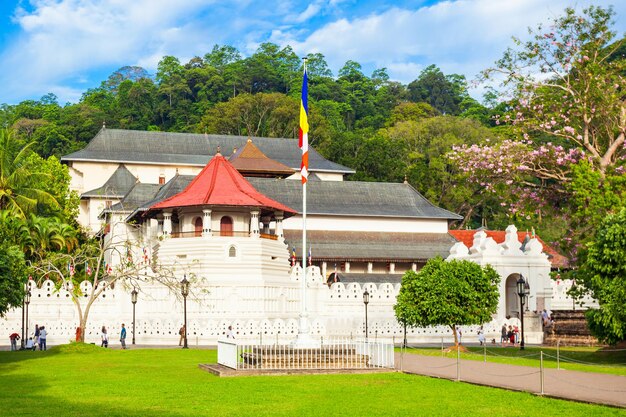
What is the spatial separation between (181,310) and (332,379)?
2224 centimetres

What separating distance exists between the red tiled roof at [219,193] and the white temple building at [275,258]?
0.24 ft

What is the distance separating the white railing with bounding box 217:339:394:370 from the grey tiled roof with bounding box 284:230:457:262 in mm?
29968

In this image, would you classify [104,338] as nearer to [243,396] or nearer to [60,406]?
[243,396]

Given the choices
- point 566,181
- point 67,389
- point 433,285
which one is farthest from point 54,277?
point 67,389

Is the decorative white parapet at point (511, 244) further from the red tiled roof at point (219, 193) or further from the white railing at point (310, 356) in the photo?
the white railing at point (310, 356)

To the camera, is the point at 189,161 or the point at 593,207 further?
the point at 189,161

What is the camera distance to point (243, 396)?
1742 centimetres

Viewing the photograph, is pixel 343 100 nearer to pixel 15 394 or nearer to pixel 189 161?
pixel 189 161

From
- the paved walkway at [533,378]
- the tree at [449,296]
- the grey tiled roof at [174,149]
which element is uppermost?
the grey tiled roof at [174,149]

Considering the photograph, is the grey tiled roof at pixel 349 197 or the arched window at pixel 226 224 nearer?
the arched window at pixel 226 224

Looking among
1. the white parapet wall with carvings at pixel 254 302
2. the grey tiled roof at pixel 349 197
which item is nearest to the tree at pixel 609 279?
the white parapet wall with carvings at pixel 254 302

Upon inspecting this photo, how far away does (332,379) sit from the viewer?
68.7ft

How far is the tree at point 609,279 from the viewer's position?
24.3 meters

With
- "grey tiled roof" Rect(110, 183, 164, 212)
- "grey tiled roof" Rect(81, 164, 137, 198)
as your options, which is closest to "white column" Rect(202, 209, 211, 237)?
"grey tiled roof" Rect(110, 183, 164, 212)
